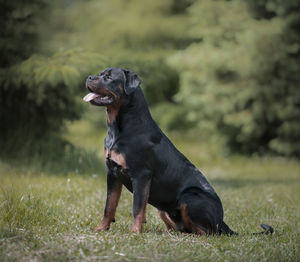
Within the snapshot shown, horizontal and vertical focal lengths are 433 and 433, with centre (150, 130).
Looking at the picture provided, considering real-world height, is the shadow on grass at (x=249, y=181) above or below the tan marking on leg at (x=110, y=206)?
below

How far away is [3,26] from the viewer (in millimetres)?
7926

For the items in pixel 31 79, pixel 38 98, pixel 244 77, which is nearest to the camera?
pixel 31 79

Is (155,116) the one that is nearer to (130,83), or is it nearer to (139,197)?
(130,83)

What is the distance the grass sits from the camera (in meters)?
3.42

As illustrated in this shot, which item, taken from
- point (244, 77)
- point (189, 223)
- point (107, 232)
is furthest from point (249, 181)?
point (107, 232)

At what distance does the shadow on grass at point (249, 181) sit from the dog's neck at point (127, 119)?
4.91 metres

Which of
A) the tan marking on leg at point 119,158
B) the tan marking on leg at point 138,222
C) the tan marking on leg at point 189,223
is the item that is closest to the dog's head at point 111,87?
the tan marking on leg at point 119,158

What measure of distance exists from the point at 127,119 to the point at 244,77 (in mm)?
8644

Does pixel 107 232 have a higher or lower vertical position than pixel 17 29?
lower

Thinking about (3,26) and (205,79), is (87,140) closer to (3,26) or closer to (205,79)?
(205,79)

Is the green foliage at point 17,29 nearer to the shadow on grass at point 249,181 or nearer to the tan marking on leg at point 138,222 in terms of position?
the shadow on grass at point 249,181

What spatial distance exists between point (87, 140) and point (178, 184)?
38.4ft

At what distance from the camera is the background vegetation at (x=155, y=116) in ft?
12.8

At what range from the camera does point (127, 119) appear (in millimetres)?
4227
